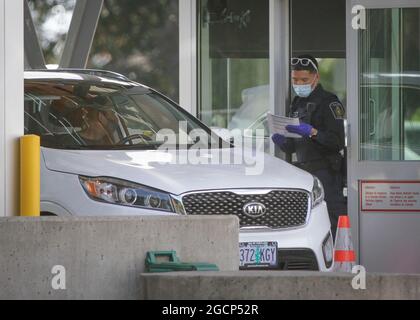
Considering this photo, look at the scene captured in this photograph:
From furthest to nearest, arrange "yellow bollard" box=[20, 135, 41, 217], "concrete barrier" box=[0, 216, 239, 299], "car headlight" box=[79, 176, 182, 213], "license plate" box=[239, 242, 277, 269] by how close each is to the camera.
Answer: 1. "license plate" box=[239, 242, 277, 269]
2. "car headlight" box=[79, 176, 182, 213]
3. "yellow bollard" box=[20, 135, 41, 217]
4. "concrete barrier" box=[0, 216, 239, 299]

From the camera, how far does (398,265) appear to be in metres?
11.4

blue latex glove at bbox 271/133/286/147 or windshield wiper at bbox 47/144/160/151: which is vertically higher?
blue latex glove at bbox 271/133/286/147

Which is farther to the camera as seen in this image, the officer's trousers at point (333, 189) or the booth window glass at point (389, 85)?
the officer's trousers at point (333, 189)

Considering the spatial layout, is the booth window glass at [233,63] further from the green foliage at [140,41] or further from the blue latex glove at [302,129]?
the blue latex glove at [302,129]

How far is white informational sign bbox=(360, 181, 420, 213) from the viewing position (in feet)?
36.9

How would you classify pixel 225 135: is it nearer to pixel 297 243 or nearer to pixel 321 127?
pixel 321 127

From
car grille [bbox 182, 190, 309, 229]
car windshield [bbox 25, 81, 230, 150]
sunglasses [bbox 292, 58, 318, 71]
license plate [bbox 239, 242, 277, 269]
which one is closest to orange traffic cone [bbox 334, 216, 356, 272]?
car grille [bbox 182, 190, 309, 229]

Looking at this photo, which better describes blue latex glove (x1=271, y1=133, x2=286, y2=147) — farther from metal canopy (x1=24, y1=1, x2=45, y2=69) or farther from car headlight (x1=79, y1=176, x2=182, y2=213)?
car headlight (x1=79, y1=176, x2=182, y2=213)

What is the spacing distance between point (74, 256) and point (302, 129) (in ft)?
15.3

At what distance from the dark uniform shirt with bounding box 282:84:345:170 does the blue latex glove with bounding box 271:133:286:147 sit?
0.05 meters

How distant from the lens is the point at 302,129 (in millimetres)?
11055

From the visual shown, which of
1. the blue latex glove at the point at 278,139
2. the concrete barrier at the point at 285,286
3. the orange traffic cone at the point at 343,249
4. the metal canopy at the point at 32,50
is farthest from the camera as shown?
the metal canopy at the point at 32,50

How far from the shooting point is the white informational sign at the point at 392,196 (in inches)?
443

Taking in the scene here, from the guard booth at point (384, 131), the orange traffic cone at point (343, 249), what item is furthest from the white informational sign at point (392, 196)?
the orange traffic cone at point (343, 249)
